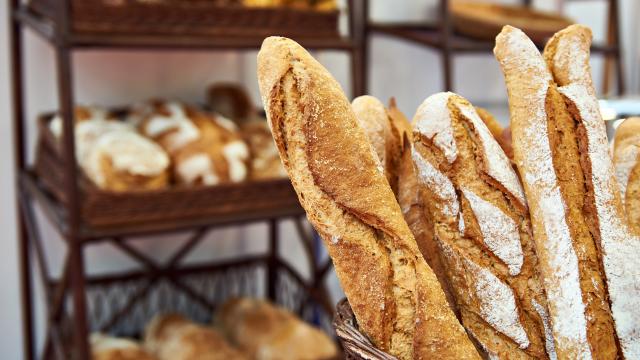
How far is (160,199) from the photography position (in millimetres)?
1512

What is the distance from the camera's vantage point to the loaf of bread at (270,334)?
1.78 m

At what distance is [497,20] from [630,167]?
1443 millimetres

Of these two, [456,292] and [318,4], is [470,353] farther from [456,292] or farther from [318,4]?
[318,4]

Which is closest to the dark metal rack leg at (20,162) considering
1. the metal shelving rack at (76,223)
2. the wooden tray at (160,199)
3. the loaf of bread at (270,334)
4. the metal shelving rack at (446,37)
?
the metal shelving rack at (76,223)

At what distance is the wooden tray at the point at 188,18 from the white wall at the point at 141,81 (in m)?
0.27

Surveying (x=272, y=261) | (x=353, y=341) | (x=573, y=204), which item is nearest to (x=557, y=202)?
(x=573, y=204)

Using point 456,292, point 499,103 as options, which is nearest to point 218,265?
point 499,103

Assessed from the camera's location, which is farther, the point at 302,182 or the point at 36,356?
the point at 36,356

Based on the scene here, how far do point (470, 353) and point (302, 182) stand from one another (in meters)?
0.21

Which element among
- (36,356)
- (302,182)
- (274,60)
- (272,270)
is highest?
(274,60)

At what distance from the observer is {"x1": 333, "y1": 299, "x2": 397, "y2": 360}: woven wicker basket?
62 cm

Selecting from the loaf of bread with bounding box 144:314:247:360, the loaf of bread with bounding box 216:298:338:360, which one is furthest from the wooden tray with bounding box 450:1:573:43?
the loaf of bread with bounding box 144:314:247:360

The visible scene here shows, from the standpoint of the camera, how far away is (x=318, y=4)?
171 cm

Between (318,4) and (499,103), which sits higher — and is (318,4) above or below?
above
